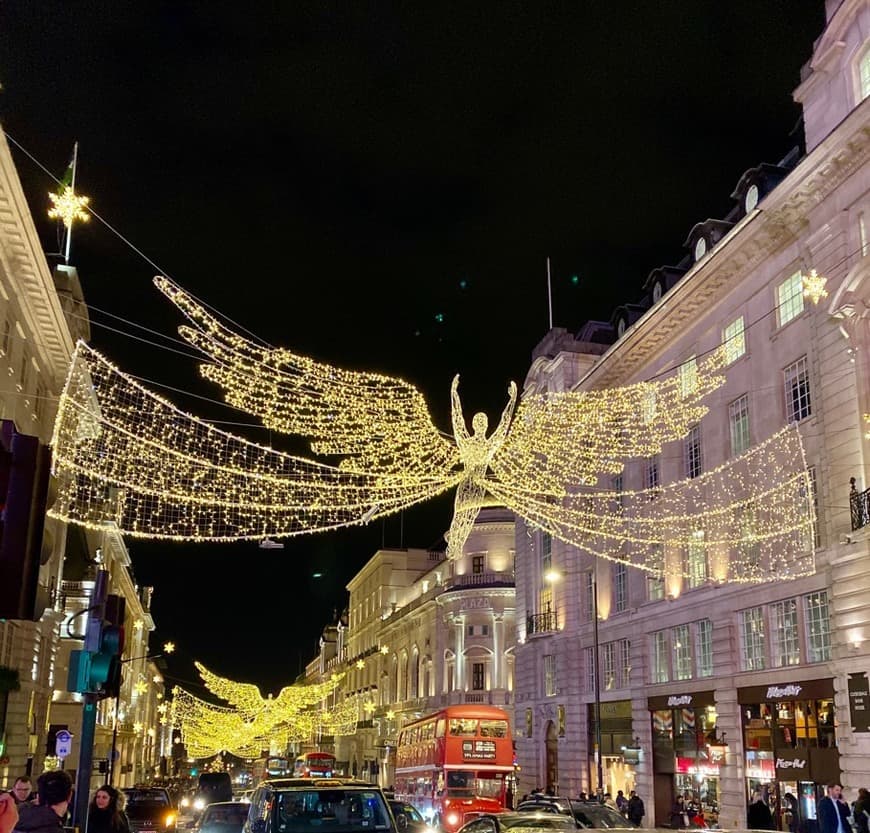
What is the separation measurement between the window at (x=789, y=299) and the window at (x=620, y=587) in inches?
544

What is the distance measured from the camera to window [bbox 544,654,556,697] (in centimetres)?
4453

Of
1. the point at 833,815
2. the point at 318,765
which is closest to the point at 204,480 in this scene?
the point at 833,815

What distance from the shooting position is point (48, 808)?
7422mm

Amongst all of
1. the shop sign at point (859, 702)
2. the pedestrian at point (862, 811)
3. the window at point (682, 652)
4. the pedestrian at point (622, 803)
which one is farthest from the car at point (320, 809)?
A: the pedestrian at point (622, 803)

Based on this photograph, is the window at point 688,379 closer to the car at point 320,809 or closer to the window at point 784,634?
the window at point 784,634

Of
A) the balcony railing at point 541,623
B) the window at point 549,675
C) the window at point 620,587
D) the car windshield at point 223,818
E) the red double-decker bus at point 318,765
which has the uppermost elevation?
the window at point 620,587

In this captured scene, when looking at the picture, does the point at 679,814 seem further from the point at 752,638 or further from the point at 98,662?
the point at 98,662

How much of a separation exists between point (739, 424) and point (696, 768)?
11.0 metres

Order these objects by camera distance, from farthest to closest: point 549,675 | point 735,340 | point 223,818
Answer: point 549,675, point 735,340, point 223,818

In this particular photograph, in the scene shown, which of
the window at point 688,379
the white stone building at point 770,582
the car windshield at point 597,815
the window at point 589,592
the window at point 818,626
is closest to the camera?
the car windshield at point 597,815

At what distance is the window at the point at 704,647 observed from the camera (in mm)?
31453

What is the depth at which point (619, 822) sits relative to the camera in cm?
2061

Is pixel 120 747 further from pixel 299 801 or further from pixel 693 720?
pixel 299 801

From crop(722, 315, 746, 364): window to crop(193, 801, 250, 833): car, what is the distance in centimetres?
1925
